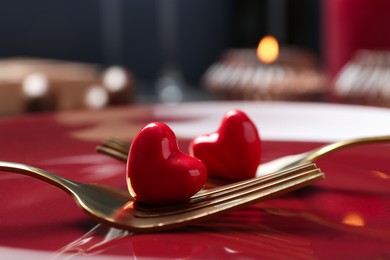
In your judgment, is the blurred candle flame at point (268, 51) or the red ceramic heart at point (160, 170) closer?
the red ceramic heart at point (160, 170)

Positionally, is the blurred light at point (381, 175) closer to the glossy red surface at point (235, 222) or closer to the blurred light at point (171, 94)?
the glossy red surface at point (235, 222)

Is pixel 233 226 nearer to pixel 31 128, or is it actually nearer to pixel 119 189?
pixel 119 189

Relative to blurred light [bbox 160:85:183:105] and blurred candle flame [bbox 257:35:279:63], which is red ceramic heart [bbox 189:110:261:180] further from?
blurred light [bbox 160:85:183:105]

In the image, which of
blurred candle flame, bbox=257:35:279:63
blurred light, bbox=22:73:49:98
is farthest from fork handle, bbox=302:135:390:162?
blurred candle flame, bbox=257:35:279:63

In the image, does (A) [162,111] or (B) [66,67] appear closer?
(A) [162,111]

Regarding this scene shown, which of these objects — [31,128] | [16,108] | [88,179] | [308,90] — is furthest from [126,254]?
[16,108]

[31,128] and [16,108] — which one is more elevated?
[31,128]

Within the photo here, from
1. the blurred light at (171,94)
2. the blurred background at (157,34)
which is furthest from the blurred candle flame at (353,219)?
the blurred light at (171,94)
